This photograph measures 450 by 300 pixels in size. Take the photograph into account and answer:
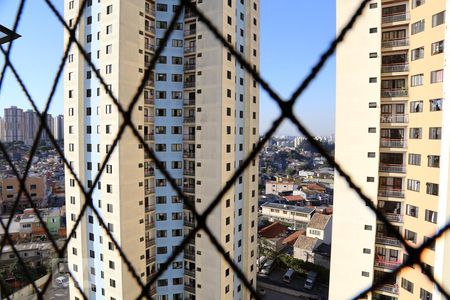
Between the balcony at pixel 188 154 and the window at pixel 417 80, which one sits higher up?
the window at pixel 417 80

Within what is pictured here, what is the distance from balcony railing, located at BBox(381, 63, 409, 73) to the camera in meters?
4.21

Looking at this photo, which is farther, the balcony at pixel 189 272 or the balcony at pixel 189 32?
the balcony at pixel 189 32

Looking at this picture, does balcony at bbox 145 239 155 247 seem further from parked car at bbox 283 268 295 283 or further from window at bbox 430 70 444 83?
window at bbox 430 70 444 83

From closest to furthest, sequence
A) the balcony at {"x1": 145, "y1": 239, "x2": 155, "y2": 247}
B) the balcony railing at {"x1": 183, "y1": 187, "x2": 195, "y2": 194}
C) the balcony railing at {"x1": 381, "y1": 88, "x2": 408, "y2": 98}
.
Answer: the balcony railing at {"x1": 381, "y1": 88, "x2": 408, "y2": 98}, the balcony at {"x1": 145, "y1": 239, "x2": 155, "y2": 247}, the balcony railing at {"x1": 183, "y1": 187, "x2": 195, "y2": 194}

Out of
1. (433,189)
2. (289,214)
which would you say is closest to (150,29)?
(433,189)

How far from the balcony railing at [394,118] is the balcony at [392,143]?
299 mm

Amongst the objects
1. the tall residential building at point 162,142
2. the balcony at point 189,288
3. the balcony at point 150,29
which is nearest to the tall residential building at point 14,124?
the tall residential building at point 162,142

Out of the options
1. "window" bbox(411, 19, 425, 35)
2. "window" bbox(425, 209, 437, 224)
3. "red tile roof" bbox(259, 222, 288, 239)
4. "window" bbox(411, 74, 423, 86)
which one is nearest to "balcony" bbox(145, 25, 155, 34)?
"window" bbox(411, 19, 425, 35)

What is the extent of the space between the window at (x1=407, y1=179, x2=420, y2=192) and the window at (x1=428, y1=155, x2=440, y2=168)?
358 millimetres

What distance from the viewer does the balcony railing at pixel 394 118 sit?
13.8ft

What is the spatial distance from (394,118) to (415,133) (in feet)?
1.23

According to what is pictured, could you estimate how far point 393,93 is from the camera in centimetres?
429

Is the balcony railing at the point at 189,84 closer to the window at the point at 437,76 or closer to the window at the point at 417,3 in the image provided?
the window at the point at 417,3

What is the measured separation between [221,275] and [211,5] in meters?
5.38
